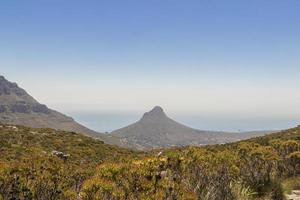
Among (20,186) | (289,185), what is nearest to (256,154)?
(289,185)

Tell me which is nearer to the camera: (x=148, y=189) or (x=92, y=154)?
(x=148, y=189)

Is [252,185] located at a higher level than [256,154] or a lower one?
lower

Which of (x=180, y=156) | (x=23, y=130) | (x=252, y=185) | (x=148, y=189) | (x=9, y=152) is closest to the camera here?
(x=148, y=189)

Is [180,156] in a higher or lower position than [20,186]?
higher

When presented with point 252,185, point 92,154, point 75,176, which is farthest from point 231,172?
point 92,154

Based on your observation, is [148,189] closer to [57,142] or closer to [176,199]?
[176,199]

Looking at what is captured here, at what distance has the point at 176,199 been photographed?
28.1 ft

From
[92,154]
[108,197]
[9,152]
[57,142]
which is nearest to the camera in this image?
[108,197]

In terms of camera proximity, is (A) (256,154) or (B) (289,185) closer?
(A) (256,154)

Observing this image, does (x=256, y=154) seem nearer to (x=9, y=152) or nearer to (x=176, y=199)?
(x=176, y=199)

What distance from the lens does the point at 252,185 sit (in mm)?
17594

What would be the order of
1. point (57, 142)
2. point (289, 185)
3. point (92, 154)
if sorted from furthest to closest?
point (57, 142) < point (92, 154) < point (289, 185)

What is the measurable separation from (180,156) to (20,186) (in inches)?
191

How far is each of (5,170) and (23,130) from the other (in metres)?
41.8
